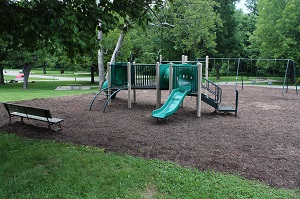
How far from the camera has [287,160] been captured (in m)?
5.75

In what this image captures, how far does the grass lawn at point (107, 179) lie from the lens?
401cm

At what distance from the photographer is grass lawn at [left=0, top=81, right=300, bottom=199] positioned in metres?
4.01

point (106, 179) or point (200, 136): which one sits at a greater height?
point (106, 179)

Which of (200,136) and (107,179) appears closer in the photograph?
(107,179)

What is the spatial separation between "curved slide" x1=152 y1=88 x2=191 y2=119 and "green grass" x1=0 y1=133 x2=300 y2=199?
3.75m

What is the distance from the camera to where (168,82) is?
11.6 metres

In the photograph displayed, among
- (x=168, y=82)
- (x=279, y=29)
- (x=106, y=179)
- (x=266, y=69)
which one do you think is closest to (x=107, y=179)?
(x=106, y=179)

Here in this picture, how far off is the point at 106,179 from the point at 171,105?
5.67 m

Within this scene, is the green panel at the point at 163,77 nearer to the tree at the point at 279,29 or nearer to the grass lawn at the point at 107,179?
the grass lawn at the point at 107,179

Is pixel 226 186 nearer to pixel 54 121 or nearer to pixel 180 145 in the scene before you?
pixel 180 145

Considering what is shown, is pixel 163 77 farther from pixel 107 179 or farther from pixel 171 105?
pixel 107 179

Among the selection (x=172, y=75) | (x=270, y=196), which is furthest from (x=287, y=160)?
(x=172, y=75)

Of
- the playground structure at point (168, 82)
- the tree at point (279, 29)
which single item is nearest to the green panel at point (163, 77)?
the playground structure at point (168, 82)

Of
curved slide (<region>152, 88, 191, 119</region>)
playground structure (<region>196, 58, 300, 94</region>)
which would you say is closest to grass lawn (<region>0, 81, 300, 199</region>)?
curved slide (<region>152, 88, 191, 119</region>)
